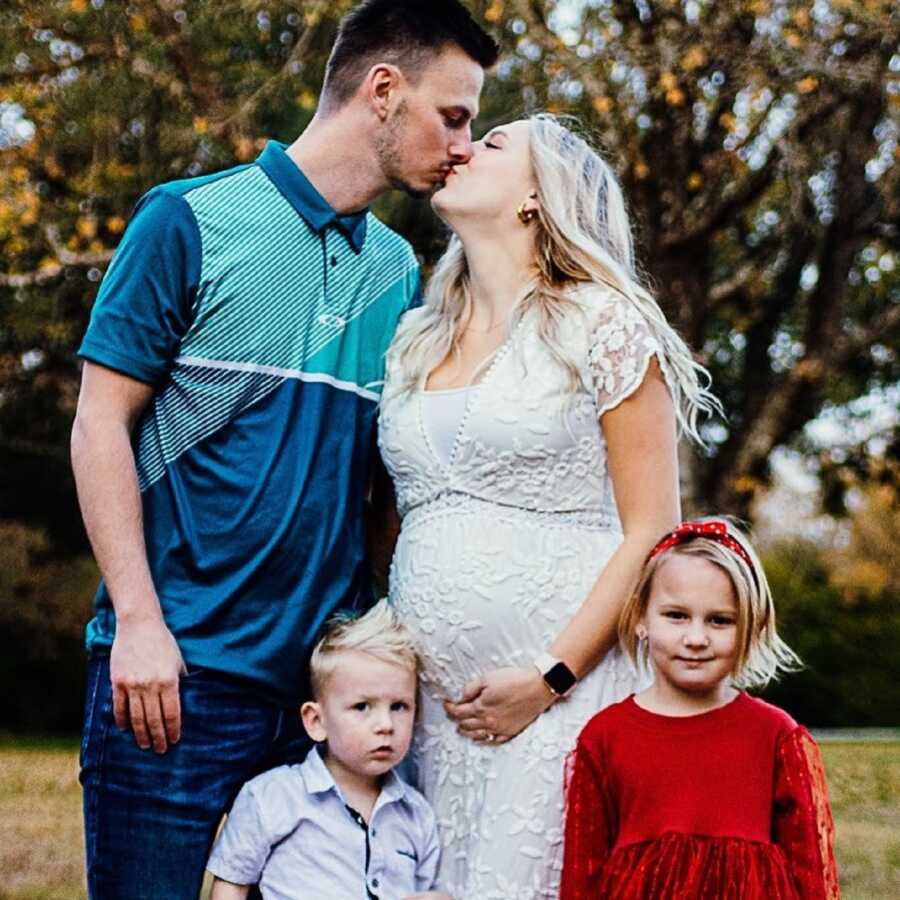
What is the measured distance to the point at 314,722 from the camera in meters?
3.18

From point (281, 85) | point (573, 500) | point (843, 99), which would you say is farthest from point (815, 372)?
point (573, 500)

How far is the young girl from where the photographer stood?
115 inches

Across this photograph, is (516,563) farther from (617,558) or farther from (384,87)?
(384,87)

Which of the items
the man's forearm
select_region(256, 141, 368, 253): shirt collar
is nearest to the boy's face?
the man's forearm

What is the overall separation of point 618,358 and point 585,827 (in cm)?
95

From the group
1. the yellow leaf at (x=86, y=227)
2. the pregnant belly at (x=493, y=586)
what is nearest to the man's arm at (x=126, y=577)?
the pregnant belly at (x=493, y=586)

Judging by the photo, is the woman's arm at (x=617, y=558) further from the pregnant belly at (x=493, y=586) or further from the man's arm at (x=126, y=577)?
the man's arm at (x=126, y=577)

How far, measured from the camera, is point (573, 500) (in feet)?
10.4

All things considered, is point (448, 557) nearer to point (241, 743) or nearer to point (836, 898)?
point (241, 743)

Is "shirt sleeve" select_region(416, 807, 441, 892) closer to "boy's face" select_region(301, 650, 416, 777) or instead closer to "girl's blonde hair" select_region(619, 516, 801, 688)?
"boy's face" select_region(301, 650, 416, 777)

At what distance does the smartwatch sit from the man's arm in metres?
0.73

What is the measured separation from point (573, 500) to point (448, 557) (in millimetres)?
291

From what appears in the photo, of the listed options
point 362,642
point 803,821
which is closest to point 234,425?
point 362,642

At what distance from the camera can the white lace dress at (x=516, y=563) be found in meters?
3.07
